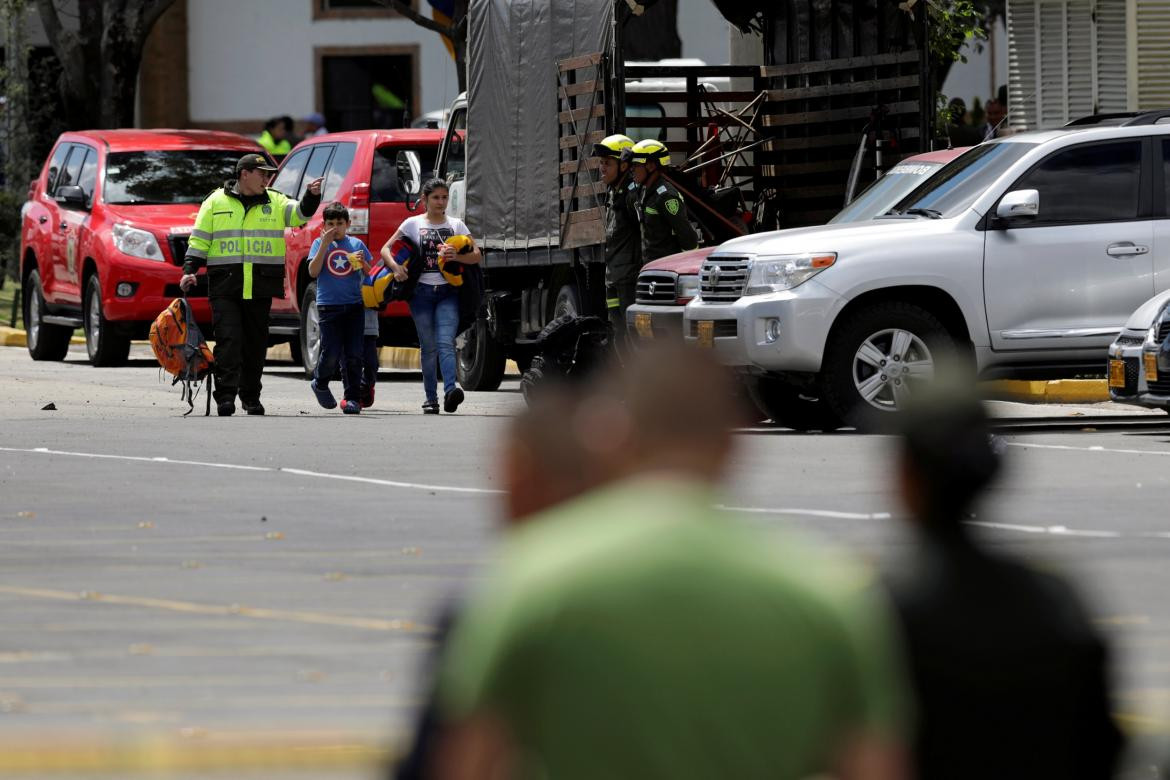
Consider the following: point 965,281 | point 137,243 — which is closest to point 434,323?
point 965,281

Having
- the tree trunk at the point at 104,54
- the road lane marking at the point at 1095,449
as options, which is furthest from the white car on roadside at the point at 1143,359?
the tree trunk at the point at 104,54

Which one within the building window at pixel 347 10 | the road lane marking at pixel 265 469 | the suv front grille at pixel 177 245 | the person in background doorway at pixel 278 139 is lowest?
the road lane marking at pixel 265 469

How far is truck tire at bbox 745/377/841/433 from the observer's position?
1686 centimetres

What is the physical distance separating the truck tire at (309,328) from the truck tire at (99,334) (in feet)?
8.99

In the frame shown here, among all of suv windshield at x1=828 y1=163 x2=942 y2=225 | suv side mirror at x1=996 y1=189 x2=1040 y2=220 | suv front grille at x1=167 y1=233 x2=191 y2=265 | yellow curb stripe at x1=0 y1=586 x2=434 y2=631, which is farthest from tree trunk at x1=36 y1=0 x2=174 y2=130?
yellow curb stripe at x1=0 y1=586 x2=434 y2=631

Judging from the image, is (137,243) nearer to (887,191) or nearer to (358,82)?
(887,191)

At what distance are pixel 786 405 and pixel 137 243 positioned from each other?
27.9ft

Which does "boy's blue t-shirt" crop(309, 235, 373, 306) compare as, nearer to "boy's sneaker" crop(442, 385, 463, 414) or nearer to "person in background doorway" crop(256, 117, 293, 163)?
"boy's sneaker" crop(442, 385, 463, 414)

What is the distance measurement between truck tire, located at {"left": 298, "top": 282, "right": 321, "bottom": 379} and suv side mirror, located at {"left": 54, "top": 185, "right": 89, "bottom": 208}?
316 cm

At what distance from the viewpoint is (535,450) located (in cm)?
331

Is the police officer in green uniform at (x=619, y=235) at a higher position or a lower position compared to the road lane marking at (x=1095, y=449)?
higher

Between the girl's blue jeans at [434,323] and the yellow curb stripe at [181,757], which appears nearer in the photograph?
the yellow curb stripe at [181,757]

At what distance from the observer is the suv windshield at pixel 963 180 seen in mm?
A: 16109

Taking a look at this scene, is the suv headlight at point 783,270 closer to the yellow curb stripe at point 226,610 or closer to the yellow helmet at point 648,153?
the yellow helmet at point 648,153
